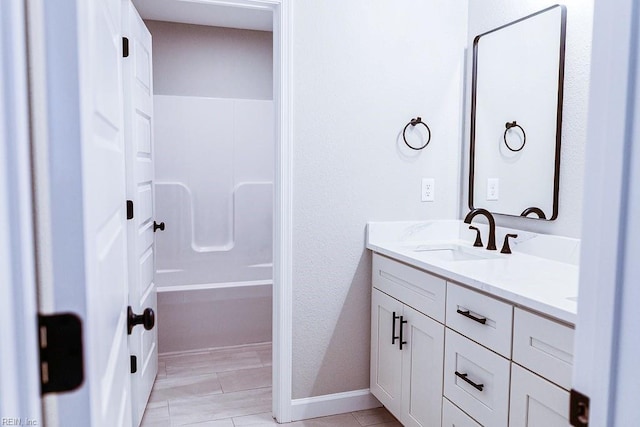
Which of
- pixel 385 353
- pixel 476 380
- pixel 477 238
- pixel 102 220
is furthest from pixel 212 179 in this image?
pixel 102 220

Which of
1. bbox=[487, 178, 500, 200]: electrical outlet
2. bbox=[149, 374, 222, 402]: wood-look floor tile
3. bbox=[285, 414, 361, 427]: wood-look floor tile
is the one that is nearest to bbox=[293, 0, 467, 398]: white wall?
bbox=[285, 414, 361, 427]: wood-look floor tile

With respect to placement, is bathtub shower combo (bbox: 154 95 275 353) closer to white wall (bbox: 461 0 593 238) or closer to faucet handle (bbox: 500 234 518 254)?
faucet handle (bbox: 500 234 518 254)

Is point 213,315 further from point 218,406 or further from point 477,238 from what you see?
point 477,238

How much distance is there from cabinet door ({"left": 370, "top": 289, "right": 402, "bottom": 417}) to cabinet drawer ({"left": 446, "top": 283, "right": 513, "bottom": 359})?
1.44 ft

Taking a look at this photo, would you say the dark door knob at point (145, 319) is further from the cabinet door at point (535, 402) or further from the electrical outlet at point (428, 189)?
the electrical outlet at point (428, 189)

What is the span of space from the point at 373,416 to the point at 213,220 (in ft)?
6.07

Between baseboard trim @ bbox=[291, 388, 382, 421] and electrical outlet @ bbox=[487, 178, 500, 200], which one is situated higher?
electrical outlet @ bbox=[487, 178, 500, 200]

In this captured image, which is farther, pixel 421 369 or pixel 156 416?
pixel 156 416

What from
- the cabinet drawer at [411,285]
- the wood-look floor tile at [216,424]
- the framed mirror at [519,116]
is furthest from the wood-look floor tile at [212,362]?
the framed mirror at [519,116]

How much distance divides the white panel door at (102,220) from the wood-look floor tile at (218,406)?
5.14 feet

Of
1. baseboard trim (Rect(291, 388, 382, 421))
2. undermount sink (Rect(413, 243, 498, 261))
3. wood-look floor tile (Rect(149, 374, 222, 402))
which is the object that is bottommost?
wood-look floor tile (Rect(149, 374, 222, 402))

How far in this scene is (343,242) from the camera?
8.38 feet

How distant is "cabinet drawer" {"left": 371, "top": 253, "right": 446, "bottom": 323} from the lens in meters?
1.98

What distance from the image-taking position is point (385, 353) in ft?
8.02
